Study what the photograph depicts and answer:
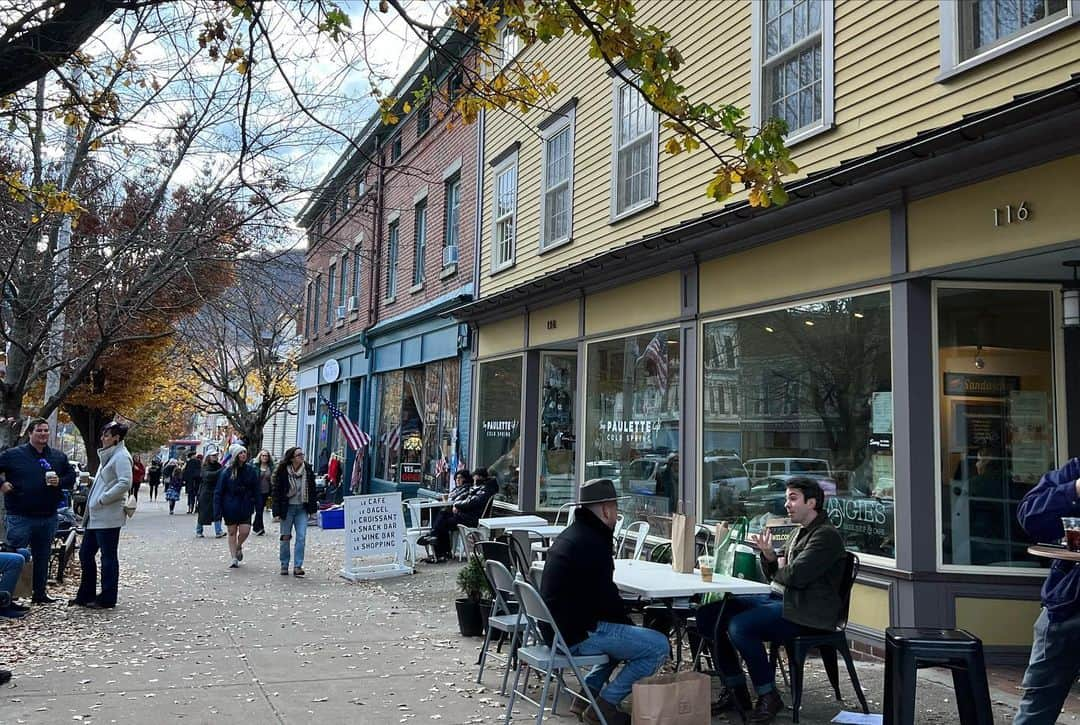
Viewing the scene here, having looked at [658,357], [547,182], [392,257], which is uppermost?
[392,257]

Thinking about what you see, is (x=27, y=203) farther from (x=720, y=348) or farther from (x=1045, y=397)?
(x=1045, y=397)

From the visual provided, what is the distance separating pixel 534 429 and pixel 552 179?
158 inches

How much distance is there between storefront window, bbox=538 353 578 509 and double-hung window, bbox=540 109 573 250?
6.31ft

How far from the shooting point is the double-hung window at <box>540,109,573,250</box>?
1386cm

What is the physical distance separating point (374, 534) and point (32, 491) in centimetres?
459

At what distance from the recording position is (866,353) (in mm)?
8039

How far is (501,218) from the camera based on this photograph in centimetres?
1622

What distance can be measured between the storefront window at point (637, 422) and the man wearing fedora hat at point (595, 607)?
16.7 ft

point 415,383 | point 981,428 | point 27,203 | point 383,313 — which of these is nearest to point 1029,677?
point 981,428

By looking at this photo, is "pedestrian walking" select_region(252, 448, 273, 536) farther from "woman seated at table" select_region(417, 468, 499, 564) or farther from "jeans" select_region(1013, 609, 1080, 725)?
"jeans" select_region(1013, 609, 1080, 725)

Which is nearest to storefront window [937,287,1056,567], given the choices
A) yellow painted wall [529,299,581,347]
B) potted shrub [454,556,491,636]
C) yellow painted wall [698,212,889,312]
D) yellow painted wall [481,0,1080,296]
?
yellow painted wall [698,212,889,312]

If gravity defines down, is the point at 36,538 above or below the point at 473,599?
above

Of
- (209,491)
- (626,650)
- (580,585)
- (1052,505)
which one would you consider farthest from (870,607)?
(209,491)

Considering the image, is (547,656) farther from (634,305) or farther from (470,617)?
(634,305)
